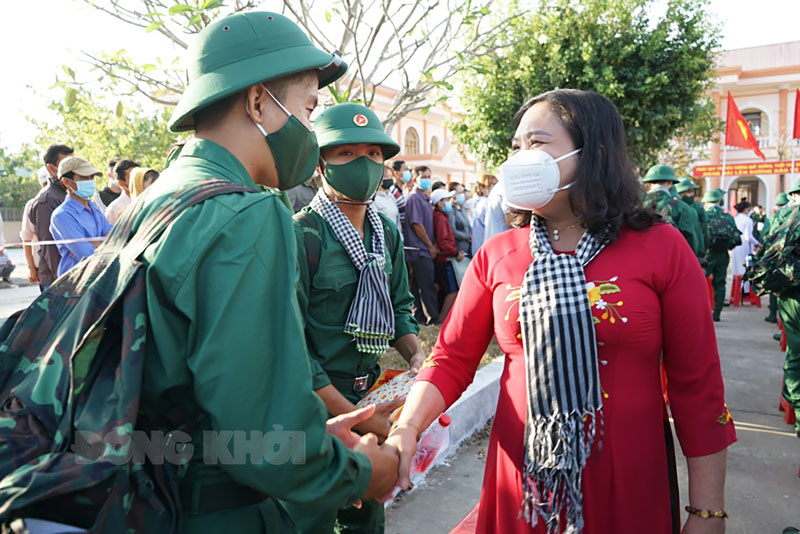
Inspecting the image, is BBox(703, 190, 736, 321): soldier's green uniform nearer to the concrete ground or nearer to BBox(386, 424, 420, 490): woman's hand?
the concrete ground

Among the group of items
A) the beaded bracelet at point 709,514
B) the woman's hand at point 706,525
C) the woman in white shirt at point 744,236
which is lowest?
the woman in white shirt at point 744,236

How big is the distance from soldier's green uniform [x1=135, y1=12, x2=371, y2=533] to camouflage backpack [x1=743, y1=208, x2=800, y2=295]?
14.4 ft

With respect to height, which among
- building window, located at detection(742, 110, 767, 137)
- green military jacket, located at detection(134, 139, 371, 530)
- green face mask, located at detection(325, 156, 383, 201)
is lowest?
green military jacket, located at detection(134, 139, 371, 530)

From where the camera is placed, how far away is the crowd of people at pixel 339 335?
1.15 meters

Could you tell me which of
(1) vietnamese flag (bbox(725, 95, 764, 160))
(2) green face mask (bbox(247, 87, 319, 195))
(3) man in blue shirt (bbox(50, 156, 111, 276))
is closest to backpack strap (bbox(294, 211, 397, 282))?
(2) green face mask (bbox(247, 87, 319, 195))

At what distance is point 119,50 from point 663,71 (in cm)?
1234

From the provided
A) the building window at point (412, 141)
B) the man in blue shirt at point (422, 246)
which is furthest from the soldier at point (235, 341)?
the building window at point (412, 141)

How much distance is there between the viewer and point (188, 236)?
46.4 inches

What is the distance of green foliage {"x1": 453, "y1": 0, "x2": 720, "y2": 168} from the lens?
1325 cm

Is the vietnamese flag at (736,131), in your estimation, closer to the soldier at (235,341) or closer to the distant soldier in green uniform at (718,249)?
the distant soldier in green uniform at (718,249)

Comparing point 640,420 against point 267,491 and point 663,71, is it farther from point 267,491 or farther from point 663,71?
point 663,71

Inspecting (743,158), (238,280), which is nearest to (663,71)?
(238,280)

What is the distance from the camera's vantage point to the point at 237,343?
3.72 ft

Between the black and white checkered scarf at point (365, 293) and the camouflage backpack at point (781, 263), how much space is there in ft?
11.3
